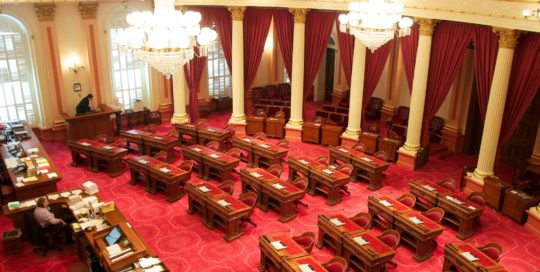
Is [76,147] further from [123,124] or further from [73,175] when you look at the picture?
[123,124]

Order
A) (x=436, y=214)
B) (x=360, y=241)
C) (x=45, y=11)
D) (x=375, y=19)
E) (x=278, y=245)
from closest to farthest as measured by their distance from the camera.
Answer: (x=278, y=245) < (x=360, y=241) < (x=375, y=19) < (x=436, y=214) < (x=45, y=11)

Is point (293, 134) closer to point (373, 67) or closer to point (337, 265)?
point (373, 67)

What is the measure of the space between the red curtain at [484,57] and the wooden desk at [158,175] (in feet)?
21.4

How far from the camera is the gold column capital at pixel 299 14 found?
13.0 metres

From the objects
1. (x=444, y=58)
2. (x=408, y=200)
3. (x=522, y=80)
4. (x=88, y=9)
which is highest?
(x=88, y=9)

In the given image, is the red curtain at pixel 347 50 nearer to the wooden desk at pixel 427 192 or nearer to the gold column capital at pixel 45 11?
the wooden desk at pixel 427 192

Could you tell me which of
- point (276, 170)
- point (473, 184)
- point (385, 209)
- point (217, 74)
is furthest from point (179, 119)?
point (473, 184)

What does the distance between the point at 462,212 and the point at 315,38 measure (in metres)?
6.45

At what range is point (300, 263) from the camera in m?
7.30

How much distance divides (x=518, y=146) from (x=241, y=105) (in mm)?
7507

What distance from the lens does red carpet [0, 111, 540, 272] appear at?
8477 millimetres

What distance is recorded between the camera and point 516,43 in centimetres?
963

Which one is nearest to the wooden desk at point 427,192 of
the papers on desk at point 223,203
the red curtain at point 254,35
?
the papers on desk at point 223,203

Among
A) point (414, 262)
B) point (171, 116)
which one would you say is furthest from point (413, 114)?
point (171, 116)
